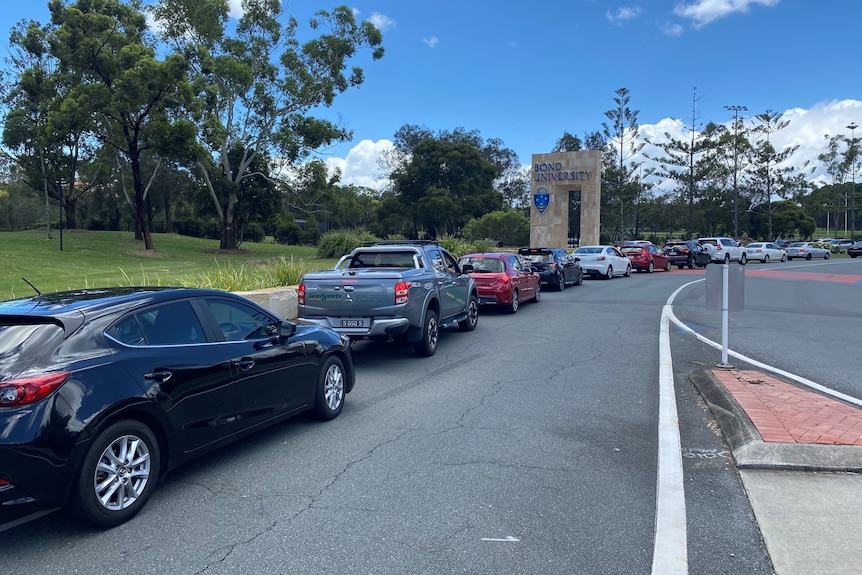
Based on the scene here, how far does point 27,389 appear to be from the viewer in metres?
3.71

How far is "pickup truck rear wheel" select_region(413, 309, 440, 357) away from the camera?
963cm

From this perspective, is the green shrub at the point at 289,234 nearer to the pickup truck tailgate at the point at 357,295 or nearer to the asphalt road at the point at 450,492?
the pickup truck tailgate at the point at 357,295

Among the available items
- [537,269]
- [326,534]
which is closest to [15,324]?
[326,534]

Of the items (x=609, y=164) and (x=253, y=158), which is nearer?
(x=253, y=158)

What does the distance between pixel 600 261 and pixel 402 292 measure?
63.2 ft

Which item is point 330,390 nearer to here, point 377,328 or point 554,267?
point 377,328

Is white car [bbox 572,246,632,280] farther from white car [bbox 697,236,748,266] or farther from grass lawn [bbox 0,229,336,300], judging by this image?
white car [bbox 697,236,748,266]

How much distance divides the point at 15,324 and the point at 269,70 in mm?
35818

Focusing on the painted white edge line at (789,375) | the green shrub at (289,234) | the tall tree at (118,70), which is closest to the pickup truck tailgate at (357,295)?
the painted white edge line at (789,375)

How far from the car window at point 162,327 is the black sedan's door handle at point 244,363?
0.33 m

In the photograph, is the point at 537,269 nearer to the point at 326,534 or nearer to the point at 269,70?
the point at 326,534

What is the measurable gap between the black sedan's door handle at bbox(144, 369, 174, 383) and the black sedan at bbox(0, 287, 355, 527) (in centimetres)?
1

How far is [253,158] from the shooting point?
1554 inches

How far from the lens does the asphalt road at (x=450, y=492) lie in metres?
3.64
